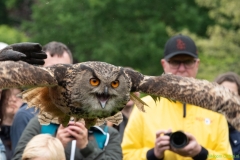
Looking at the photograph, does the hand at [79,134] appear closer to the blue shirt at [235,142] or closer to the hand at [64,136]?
the hand at [64,136]

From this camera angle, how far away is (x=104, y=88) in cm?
709

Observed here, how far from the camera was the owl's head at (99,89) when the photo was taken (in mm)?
7105

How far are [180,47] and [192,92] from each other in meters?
1.30

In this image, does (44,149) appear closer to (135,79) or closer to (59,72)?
(59,72)

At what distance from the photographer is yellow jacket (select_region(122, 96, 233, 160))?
7680mm

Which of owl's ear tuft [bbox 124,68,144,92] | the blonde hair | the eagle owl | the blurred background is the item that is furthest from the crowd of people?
the blurred background

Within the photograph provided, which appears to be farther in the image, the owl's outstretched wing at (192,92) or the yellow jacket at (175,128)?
the yellow jacket at (175,128)

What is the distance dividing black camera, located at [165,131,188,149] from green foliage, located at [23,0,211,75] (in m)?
18.5

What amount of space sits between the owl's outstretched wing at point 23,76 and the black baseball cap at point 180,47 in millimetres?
1817

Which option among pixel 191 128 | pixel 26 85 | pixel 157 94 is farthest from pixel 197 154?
pixel 26 85

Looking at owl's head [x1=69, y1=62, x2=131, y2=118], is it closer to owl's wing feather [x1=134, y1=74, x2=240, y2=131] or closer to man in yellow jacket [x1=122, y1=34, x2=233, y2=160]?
owl's wing feather [x1=134, y1=74, x2=240, y2=131]

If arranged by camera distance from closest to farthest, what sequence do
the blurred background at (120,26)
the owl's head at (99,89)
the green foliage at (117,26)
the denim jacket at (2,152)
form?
the owl's head at (99,89) → the denim jacket at (2,152) → the blurred background at (120,26) → the green foliage at (117,26)

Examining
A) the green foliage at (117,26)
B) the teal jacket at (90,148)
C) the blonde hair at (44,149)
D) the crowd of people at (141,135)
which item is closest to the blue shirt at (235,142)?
the crowd of people at (141,135)

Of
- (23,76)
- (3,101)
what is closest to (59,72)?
(23,76)
